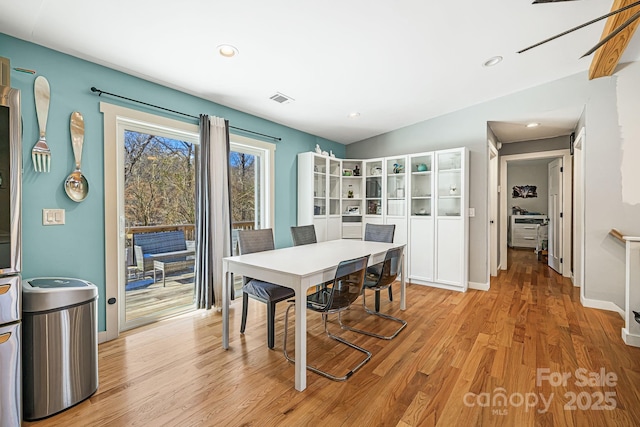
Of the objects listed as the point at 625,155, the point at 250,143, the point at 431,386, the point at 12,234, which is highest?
the point at 250,143

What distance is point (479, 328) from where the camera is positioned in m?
2.91

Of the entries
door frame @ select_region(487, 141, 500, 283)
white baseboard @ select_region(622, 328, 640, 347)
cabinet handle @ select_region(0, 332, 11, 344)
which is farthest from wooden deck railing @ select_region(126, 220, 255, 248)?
door frame @ select_region(487, 141, 500, 283)

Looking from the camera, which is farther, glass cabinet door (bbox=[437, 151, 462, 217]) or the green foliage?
glass cabinet door (bbox=[437, 151, 462, 217])

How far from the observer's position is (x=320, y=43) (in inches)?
98.0

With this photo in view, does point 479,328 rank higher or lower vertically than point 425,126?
lower

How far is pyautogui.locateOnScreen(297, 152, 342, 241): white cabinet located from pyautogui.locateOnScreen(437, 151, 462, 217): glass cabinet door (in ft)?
5.55

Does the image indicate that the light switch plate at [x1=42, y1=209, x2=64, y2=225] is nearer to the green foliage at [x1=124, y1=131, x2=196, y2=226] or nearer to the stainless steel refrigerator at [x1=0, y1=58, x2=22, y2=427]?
the green foliage at [x1=124, y1=131, x2=196, y2=226]

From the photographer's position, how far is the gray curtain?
323 cm

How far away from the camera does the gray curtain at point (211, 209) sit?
323cm

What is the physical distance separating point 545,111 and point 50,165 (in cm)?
542

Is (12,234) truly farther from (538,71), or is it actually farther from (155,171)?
(538,71)

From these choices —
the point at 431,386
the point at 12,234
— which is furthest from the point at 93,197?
the point at 431,386

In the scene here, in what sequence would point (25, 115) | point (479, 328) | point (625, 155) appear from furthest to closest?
point (625, 155) < point (479, 328) < point (25, 115)

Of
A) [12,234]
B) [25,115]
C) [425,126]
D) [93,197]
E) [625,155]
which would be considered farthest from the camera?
[425,126]
